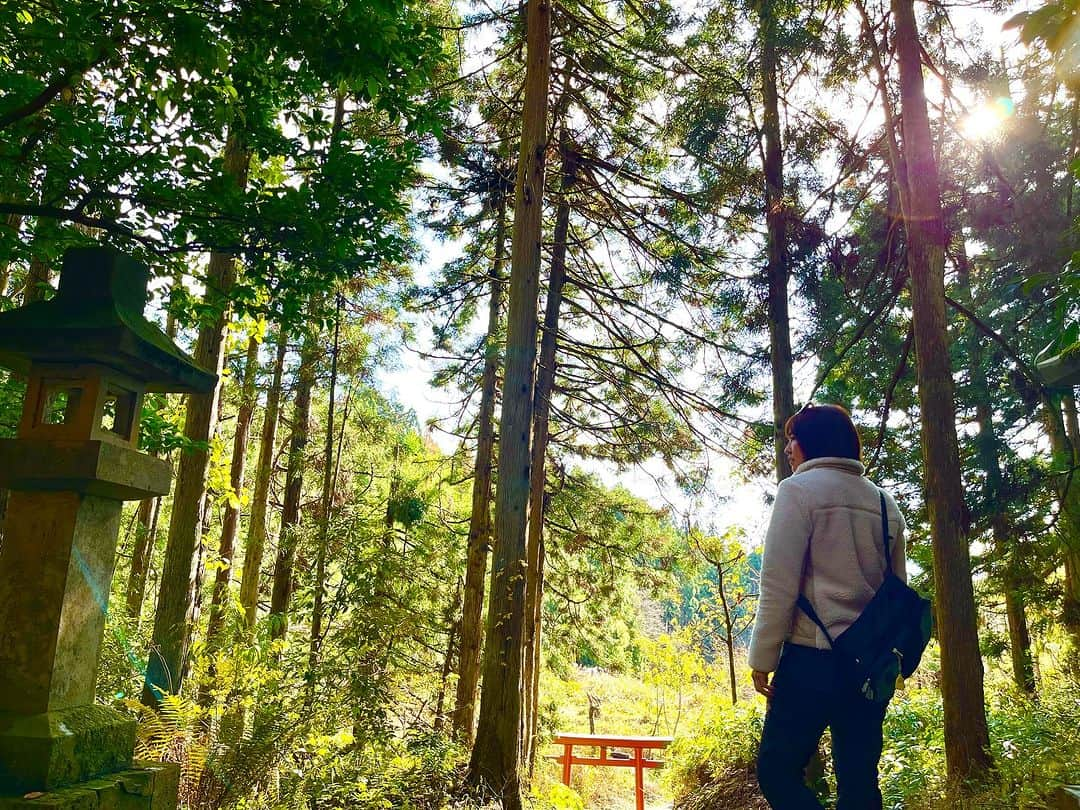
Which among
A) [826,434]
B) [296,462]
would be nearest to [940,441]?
[826,434]

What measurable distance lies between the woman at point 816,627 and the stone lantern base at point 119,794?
2495 millimetres

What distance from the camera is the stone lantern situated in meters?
2.67

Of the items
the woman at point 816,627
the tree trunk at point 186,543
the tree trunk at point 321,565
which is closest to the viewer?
the woman at point 816,627

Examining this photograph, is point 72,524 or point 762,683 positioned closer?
point 762,683

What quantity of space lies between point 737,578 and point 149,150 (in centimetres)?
1225

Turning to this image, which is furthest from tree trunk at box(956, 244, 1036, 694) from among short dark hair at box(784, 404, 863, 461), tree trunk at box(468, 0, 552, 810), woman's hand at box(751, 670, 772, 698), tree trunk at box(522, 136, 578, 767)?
woman's hand at box(751, 670, 772, 698)

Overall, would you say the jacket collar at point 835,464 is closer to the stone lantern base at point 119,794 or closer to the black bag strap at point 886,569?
the black bag strap at point 886,569

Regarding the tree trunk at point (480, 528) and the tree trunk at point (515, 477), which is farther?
the tree trunk at point (480, 528)

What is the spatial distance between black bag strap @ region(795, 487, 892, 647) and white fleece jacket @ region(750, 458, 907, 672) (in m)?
0.02

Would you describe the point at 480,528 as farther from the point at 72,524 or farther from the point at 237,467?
the point at 72,524

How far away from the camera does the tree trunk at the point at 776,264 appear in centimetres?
727

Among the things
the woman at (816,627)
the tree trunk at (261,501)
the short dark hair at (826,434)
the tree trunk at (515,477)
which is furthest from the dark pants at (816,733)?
the tree trunk at (261,501)

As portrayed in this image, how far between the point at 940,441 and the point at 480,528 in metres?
7.08

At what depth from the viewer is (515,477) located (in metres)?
6.44
